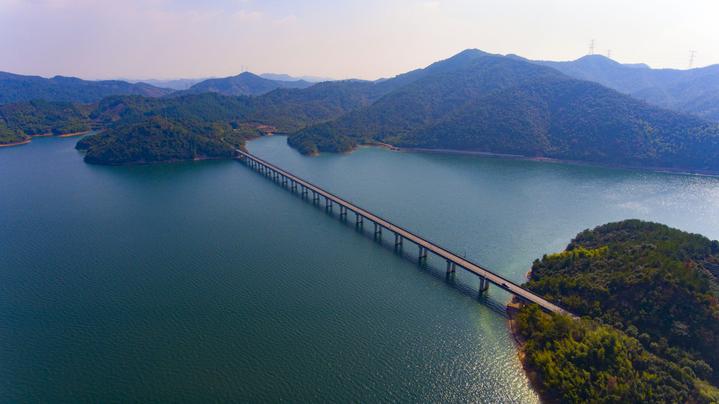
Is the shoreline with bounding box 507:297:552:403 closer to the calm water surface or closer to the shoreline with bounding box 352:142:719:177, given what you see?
the calm water surface

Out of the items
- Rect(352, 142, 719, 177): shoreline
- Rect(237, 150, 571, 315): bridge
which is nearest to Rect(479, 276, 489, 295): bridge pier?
Rect(237, 150, 571, 315): bridge

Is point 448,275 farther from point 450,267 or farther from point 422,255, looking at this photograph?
point 422,255

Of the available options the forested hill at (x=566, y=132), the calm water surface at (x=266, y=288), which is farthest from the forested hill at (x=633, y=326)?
the forested hill at (x=566, y=132)

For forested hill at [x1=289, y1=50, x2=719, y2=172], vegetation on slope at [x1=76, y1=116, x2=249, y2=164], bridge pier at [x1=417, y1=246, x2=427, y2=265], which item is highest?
forested hill at [x1=289, y1=50, x2=719, y2=172]

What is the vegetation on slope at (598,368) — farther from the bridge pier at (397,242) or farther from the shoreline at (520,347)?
the bridge pier at (397,242)

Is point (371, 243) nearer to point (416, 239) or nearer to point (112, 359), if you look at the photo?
point (416, 239)

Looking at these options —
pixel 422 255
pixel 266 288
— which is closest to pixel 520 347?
pixel 422 255
